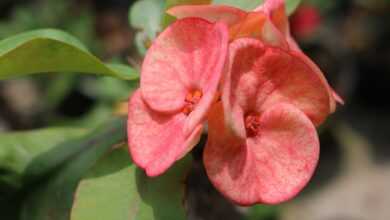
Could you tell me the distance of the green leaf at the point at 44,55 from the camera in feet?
2.66

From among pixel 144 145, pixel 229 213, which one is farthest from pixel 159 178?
pixel 229 213

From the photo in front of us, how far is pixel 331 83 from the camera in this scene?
4.48 metres

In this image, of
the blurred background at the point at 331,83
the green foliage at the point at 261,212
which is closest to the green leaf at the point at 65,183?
the green foliage at the point at 261,212

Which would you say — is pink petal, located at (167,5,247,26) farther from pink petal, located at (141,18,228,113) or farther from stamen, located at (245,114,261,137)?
stamen, located at (245,114,261,137)

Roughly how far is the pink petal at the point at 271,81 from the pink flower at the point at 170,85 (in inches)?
1.4

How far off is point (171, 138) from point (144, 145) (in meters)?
0.04

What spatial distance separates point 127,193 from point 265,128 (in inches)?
8.0

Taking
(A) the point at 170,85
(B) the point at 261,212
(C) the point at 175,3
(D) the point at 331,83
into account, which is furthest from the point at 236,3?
(D) the point at 331,83

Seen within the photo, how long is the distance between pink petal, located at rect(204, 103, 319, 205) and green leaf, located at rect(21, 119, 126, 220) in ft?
0.95

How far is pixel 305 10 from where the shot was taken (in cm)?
364

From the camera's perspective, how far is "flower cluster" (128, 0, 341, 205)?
78 cm

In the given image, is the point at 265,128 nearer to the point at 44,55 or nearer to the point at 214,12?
the point at 214,12

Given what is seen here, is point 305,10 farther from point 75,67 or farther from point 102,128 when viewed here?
point 75,67

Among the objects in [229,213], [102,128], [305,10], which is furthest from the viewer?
[305,10]
